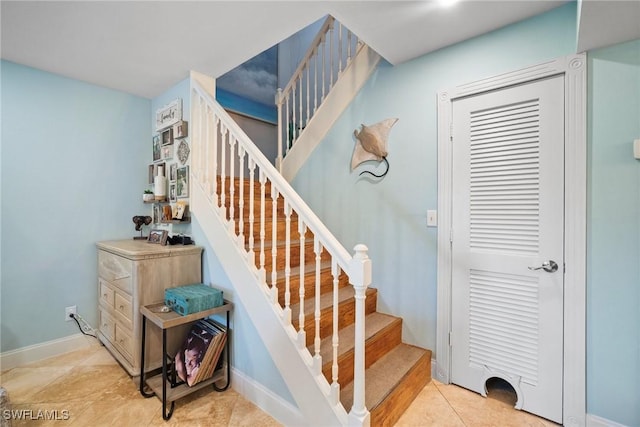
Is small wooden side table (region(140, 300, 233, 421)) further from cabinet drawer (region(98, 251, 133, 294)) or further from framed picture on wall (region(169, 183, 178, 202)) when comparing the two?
framed picture on wall (region(169, 183, 178, 202))

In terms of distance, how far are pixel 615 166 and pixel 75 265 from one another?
3849 mm

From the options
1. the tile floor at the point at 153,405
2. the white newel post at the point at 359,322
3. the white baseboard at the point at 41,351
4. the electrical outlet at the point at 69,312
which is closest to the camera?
the white newel post at the point at 359,322

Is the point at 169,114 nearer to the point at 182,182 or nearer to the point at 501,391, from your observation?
the point at 182,182

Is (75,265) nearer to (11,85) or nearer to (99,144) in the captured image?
(99,144)

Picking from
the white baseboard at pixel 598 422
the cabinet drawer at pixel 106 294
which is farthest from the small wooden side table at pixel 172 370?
the white baseboard at pixel 598 422

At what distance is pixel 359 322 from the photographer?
1.35 m

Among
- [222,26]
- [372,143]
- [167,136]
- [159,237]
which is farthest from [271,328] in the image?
[167,136]

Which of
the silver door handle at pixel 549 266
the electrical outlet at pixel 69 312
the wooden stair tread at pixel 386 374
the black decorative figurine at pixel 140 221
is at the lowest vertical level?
the wooden stair tread at pixel 386 374

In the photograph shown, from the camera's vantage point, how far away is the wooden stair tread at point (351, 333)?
1.70 metres

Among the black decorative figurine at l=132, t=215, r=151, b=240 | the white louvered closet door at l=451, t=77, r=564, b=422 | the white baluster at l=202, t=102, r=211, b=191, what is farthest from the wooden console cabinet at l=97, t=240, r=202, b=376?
the white louvered closet door at l=451, t=77, r=564, b=422

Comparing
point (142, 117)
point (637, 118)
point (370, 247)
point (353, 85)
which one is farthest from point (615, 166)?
point (142, 117)

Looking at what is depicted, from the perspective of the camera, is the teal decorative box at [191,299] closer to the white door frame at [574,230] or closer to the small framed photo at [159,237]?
the small framed photo at [159,237]

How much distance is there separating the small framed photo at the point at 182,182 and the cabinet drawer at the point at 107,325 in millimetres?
1131

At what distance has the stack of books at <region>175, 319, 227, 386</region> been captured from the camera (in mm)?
1838
